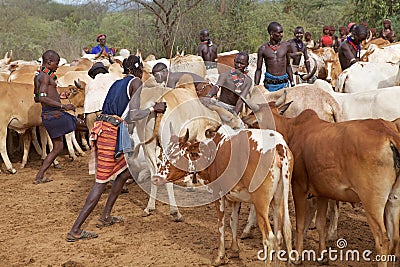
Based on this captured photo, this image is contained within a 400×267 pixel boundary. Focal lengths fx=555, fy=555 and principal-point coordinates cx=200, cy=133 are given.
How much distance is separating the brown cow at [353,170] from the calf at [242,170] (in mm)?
364

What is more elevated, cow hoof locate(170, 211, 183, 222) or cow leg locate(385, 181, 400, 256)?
cow leg locate(385, 181, 400, 256)

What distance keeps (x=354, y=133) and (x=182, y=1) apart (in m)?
16.0

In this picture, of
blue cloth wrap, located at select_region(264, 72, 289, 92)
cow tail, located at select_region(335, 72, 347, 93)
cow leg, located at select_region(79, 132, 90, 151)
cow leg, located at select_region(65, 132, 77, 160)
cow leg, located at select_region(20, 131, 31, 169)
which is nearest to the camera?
blue cloth wrap, located at select_region(264, 72, 289, 92)

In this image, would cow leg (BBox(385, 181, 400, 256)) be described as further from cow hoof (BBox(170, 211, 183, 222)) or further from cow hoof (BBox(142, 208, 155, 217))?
cow hoof (BBox(142, 208, 155, 217))

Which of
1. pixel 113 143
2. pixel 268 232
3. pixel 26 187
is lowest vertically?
pixel 26 187

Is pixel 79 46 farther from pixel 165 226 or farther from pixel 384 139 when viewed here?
pixel 384 139

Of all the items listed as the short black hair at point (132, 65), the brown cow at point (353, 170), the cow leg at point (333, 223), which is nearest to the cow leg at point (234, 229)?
the brown cow at point (353, 170)

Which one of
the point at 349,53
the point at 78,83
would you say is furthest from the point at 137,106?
the point at 349,53

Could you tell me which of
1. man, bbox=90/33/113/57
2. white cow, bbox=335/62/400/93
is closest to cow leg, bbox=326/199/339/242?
white cow, bbox=335/62/400/93

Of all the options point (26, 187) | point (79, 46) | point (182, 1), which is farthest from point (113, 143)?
point (79, 46)

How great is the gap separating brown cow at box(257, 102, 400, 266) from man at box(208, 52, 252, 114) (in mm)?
1457

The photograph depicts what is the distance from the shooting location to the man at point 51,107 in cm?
883

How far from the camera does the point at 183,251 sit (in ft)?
20.2

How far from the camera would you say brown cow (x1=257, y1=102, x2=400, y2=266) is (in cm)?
483
